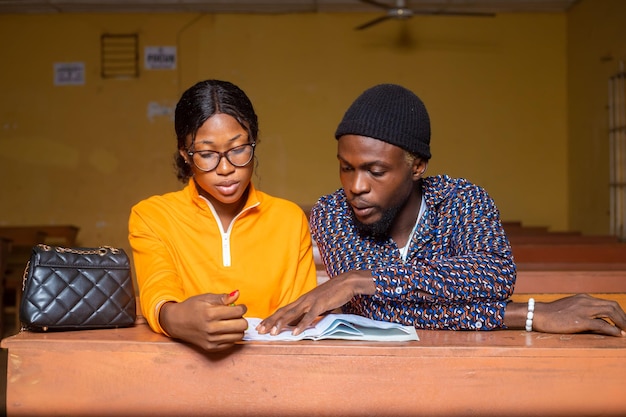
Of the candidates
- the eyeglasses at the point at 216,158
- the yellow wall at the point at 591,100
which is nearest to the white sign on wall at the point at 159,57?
the yellow wall at the point at 591,100

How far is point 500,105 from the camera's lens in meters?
8.33

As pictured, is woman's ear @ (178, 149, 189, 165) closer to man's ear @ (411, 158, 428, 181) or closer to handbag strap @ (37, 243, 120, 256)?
handbag strap @ (37, 243, 120, 256)

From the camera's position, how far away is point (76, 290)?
1.68 m

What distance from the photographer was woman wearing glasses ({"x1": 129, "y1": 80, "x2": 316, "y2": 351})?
190cm

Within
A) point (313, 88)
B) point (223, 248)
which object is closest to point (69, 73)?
point (313, 88)

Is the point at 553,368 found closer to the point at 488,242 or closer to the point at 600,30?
the point at 488,242

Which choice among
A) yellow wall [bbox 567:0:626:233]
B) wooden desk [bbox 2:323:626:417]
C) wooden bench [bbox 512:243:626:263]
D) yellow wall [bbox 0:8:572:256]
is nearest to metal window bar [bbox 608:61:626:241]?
yellow wall [bbox 567:0:626:233]

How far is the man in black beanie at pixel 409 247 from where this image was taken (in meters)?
1.70

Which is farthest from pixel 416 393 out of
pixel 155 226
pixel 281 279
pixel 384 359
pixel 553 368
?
pixel 155 226

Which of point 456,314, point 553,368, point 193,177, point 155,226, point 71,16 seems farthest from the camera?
point 71,16

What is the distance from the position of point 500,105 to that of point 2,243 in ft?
18.4

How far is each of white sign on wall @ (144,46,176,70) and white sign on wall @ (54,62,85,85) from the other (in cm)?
76

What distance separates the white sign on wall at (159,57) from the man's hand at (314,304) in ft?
23.2

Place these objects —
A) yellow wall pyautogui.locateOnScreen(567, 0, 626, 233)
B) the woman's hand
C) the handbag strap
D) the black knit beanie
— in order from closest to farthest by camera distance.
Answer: the woman's hand < the handbag strap < the black knit beanie < yellow wall pyautogui.locateOnScreen(567, 0, 626, 233)
